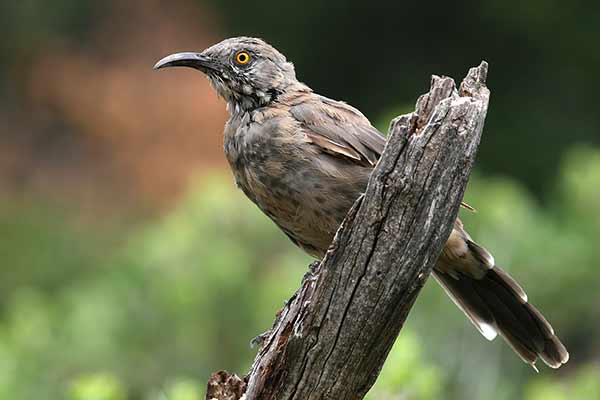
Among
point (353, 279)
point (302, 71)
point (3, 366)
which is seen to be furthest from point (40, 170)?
point (353, 279)

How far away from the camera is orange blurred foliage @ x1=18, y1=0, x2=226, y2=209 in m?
11.4

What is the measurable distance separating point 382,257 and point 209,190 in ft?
12.9

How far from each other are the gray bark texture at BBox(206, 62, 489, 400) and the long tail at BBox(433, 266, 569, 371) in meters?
1.29

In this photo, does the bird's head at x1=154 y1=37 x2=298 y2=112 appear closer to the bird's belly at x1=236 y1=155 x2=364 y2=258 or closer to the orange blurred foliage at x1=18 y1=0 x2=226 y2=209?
the bird's belly at x1=236 y1=155 x2=364 y2=258

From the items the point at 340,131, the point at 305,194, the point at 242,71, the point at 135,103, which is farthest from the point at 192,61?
the point at 135,103

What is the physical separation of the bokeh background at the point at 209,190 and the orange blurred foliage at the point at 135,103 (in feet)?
0.06

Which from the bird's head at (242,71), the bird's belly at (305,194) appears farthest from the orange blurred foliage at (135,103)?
the bird's belly at (305,194)

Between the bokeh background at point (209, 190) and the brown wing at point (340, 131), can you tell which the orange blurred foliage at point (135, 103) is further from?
the brown wing at point (340, 131)

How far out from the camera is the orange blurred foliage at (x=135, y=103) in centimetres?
1139

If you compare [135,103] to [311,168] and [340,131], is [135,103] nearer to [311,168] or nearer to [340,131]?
[340,131]

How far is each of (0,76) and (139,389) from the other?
614 cm

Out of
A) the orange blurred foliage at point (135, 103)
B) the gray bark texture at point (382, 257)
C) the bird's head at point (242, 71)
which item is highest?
the orange blurred foliage at point (135, 103)

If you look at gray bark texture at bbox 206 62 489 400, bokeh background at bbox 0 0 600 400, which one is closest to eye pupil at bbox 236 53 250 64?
bokeh background at bbox 0 0 600 400

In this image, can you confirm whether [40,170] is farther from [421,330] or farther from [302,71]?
[421,330]
